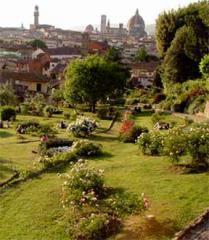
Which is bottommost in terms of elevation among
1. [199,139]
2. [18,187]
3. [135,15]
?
[18,187]

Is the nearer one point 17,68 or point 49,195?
point 49,195

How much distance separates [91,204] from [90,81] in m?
21.9

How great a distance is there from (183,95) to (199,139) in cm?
1899

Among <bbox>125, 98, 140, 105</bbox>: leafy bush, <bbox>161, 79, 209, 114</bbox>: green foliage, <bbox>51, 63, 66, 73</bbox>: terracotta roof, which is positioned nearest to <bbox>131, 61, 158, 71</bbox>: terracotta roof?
<bbox>51, 63, 66, 73</bbox>: terracotta roof

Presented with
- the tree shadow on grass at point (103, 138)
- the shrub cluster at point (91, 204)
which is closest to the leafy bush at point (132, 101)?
the tree shadow on grass at point (103, 138)

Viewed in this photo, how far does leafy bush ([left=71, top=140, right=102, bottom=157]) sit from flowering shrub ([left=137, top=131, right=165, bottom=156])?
5.90 ft

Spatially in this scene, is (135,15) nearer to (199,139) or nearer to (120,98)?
(120,98)

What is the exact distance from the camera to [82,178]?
1412 cm

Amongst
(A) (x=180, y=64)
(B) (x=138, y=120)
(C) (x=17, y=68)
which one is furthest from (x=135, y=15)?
(B) (x=138, y=120)

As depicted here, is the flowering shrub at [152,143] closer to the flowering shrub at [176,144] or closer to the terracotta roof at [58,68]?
the flowering shrub at [176,144]

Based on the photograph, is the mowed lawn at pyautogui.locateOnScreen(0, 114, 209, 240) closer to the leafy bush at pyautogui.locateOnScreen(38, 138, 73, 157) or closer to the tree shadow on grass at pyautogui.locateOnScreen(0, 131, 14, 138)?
the leafy bush at pyautogui.locateOnScreen(38, 138, 73, 157)

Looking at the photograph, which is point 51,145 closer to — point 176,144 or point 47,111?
point 176,144

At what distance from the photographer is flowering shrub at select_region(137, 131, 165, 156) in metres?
18.4

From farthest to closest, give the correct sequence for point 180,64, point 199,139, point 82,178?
point 180,64, point 199,139, point 82,178
